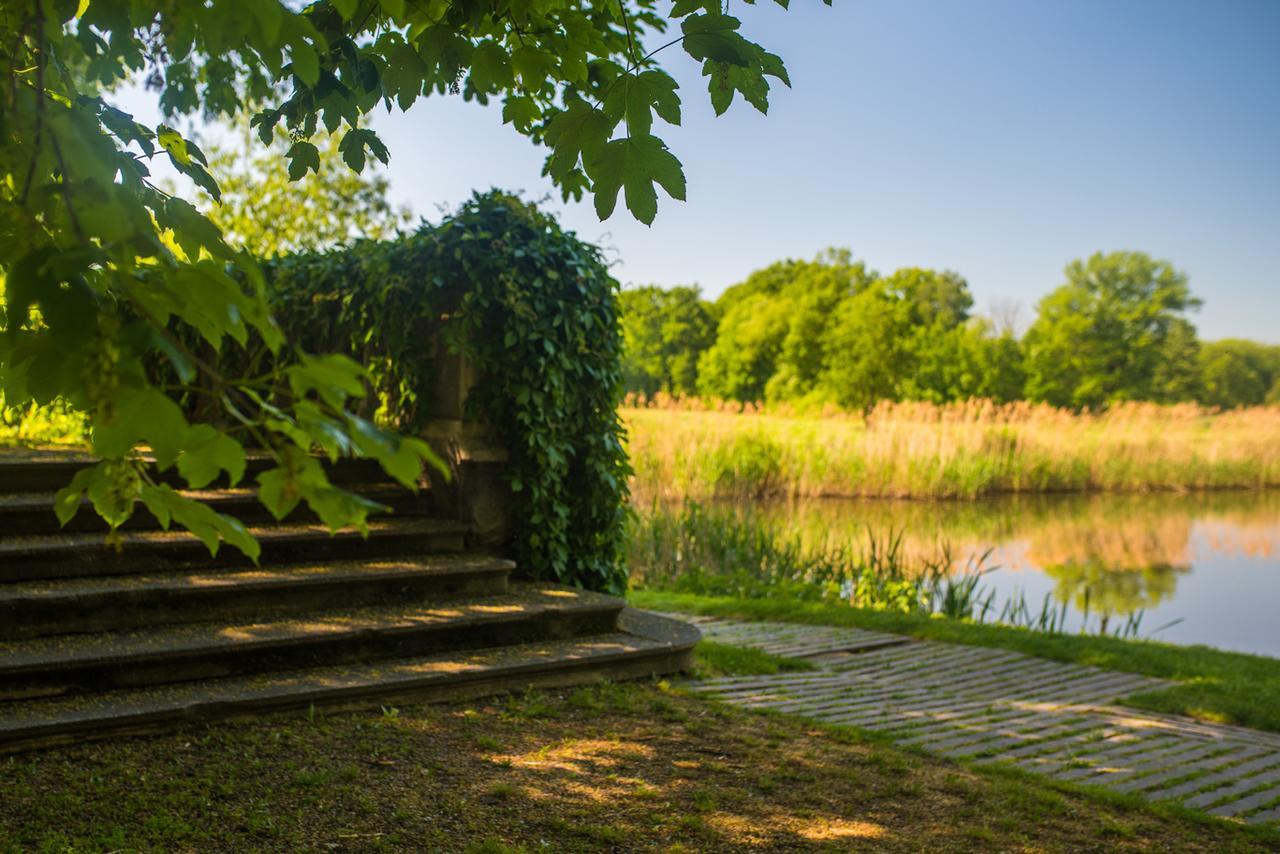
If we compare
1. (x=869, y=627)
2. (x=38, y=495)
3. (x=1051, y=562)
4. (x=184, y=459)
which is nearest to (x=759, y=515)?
(x=1051, y=562)

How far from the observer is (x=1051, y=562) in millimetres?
11570

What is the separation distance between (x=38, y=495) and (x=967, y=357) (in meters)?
33.2

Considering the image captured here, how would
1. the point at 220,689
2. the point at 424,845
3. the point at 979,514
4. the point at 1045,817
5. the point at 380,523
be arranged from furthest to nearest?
1. the point at 979,514
2. the point at 380,523
3. the point at 220,689
4. the point at 1045,817
5. the point at 424,845

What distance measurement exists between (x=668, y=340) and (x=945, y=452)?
3379 cm

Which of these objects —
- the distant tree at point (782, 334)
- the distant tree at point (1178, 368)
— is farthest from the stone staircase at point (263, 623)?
the distant tree at point (1178, 368)

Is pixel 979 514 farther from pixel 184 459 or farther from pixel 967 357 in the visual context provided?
pixel 967 357

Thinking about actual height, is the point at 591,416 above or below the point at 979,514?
above

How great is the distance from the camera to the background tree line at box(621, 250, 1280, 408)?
109ft

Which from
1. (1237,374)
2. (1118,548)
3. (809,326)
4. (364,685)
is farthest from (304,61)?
(1237,374)

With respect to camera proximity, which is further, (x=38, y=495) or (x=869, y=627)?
(x=869, y=627)

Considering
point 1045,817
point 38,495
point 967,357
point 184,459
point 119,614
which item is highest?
point 967,357

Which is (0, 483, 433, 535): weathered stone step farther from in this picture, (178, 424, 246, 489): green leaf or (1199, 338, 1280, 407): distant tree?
(1199, 338, 1280, 407): distant tree

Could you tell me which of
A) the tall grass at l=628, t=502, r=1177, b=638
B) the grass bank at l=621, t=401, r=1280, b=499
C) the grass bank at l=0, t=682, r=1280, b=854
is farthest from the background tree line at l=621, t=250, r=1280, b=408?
the grass bank at l=0, t=682, r=1280, b=854

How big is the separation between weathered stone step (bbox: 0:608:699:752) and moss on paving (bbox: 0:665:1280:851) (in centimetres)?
7
